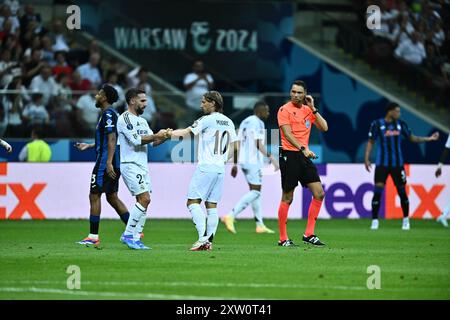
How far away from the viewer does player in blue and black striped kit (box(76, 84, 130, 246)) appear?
52.4 ft

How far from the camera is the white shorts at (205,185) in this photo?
598 inches

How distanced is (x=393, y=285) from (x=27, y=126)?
15.9 metres

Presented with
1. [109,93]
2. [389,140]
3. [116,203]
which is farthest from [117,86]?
[109,93]

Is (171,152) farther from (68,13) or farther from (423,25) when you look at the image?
(423,25)

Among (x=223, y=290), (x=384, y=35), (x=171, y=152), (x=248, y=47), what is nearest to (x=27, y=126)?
(x=171, y=152)

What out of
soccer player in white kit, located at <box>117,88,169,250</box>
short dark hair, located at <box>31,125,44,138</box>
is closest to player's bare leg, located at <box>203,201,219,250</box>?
soccer player in white kit, located at <box>117,88,169,250</box>

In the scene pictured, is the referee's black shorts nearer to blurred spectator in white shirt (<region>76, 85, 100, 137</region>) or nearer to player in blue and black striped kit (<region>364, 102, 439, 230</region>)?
player in blue and black striped kit (<region>364, 102, 439, 230</region>)

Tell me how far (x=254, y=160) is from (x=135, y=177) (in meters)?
6.16

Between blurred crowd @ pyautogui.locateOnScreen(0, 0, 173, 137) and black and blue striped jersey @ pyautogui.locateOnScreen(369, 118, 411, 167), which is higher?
blurred crowd @ pyautogui.locateOnScreen(0, 0, 173, 137)

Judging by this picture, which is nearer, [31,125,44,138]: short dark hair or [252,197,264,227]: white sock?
[252,197,264,227]: white sock

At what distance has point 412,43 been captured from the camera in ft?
105

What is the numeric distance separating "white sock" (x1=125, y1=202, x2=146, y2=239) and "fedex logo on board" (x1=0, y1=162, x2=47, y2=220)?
29.8 ft

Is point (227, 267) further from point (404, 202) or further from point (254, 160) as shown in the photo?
point (404, 202)

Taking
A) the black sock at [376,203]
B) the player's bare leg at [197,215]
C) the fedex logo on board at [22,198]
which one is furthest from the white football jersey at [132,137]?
the fedex logo on board at [22,198]
